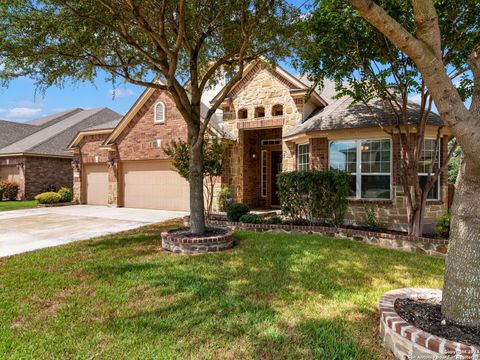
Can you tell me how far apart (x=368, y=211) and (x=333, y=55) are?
4983 millimetres

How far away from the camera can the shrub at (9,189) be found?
20500 millimetres

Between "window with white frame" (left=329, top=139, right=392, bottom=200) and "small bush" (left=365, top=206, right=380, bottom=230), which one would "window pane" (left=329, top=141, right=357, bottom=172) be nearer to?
"window with white frame" (left=329, top=139, right=392, bottom=200)

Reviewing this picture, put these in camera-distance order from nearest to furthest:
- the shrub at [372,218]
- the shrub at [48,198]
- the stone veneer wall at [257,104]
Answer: the shrub at [372,218] < the stone veneer wall at [257,104] < the shrub at [48,198]

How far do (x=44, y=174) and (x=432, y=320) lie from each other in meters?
24.3

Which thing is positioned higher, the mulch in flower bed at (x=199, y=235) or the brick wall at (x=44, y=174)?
the brick wall at (x=44, y=174)

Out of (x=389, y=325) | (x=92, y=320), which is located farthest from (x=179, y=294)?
(x=389, y=325)

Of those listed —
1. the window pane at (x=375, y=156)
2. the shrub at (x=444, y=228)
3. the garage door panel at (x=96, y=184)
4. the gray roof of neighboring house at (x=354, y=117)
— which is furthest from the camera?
the garage door panel at (x=96, y=184)

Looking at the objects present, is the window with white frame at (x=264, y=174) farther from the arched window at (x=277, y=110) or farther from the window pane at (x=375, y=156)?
the window pane at (x=375, y=156)

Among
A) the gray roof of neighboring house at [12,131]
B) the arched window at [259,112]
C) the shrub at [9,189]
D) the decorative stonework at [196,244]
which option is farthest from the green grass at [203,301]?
the gray roof of neighboring house at [12,131]

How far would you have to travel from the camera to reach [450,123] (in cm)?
291

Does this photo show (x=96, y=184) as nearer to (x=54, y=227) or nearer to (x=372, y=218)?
(x=54, y=227)

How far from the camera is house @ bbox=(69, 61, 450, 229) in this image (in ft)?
33.1

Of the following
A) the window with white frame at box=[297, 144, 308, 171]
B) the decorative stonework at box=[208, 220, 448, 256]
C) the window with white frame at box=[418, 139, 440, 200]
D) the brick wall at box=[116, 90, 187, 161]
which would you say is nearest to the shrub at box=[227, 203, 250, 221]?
the decorative stonework at box=[208, 220, 448, 256]

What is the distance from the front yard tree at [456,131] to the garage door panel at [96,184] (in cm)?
1725
